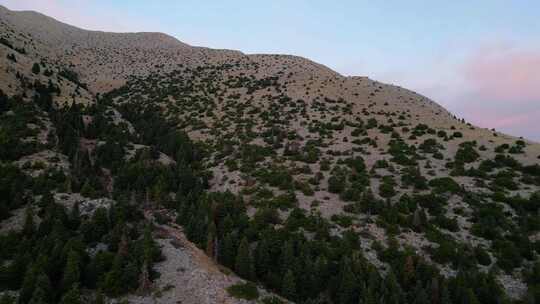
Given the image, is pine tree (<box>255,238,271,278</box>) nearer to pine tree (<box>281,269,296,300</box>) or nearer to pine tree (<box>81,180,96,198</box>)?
pine tree (<box>281,269,296,300</box>)

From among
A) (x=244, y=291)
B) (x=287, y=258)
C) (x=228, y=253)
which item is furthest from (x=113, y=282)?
(x=287, y=258)

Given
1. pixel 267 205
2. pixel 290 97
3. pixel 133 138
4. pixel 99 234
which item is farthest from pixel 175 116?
pixel 99 234

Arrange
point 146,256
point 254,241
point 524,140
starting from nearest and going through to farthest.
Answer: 1. point 146,256
2. point 254,241
3. point 524,140

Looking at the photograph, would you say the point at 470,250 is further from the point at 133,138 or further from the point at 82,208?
the point at 133,138

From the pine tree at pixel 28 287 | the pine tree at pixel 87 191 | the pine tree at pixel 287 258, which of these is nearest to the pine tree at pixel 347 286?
the pine tree at pixel 287 258

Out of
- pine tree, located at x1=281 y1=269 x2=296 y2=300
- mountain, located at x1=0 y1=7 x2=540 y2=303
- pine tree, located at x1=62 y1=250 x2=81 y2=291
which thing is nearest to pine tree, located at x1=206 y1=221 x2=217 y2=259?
mountain, located at x1=0 y1=7 x2=540 y2=303

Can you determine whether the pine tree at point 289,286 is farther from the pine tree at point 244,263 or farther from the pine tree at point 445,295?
the pine tree at point 445,295
